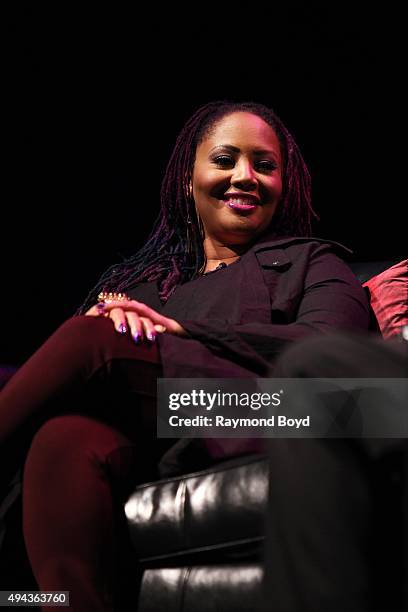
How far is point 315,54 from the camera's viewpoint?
80.7 inches

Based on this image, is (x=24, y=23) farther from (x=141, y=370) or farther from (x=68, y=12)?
(x=141, y=370)

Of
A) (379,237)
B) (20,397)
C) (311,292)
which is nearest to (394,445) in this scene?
(20,397)

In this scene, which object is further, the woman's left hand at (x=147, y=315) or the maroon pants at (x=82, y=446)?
the woman's left hand at (x=147, y=315)

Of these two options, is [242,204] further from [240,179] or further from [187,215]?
[187,215]

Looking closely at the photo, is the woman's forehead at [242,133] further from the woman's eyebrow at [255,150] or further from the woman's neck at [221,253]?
the woman's neck at [221,253]

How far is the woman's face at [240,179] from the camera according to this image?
1520mm

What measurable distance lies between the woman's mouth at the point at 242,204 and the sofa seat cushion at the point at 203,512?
79 cm

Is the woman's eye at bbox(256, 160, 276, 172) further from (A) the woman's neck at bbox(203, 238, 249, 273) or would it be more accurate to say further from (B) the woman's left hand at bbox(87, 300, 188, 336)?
(B) the woman's left hand at bbox(87, 300, 188, 336)

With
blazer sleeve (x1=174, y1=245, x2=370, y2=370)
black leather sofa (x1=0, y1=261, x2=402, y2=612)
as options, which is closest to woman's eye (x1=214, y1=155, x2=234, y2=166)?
blazer sleeve (x1=174, y1=245, x2=370, y2=370)

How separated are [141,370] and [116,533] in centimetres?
20

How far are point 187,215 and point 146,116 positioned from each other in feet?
2.64

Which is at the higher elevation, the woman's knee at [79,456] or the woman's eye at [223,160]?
the woman's eye at [223,160]

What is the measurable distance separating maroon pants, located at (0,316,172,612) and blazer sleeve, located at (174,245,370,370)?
10 centimetres

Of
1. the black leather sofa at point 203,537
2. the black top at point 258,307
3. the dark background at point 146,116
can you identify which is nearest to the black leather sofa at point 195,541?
the black leather sofa at point 203,537
